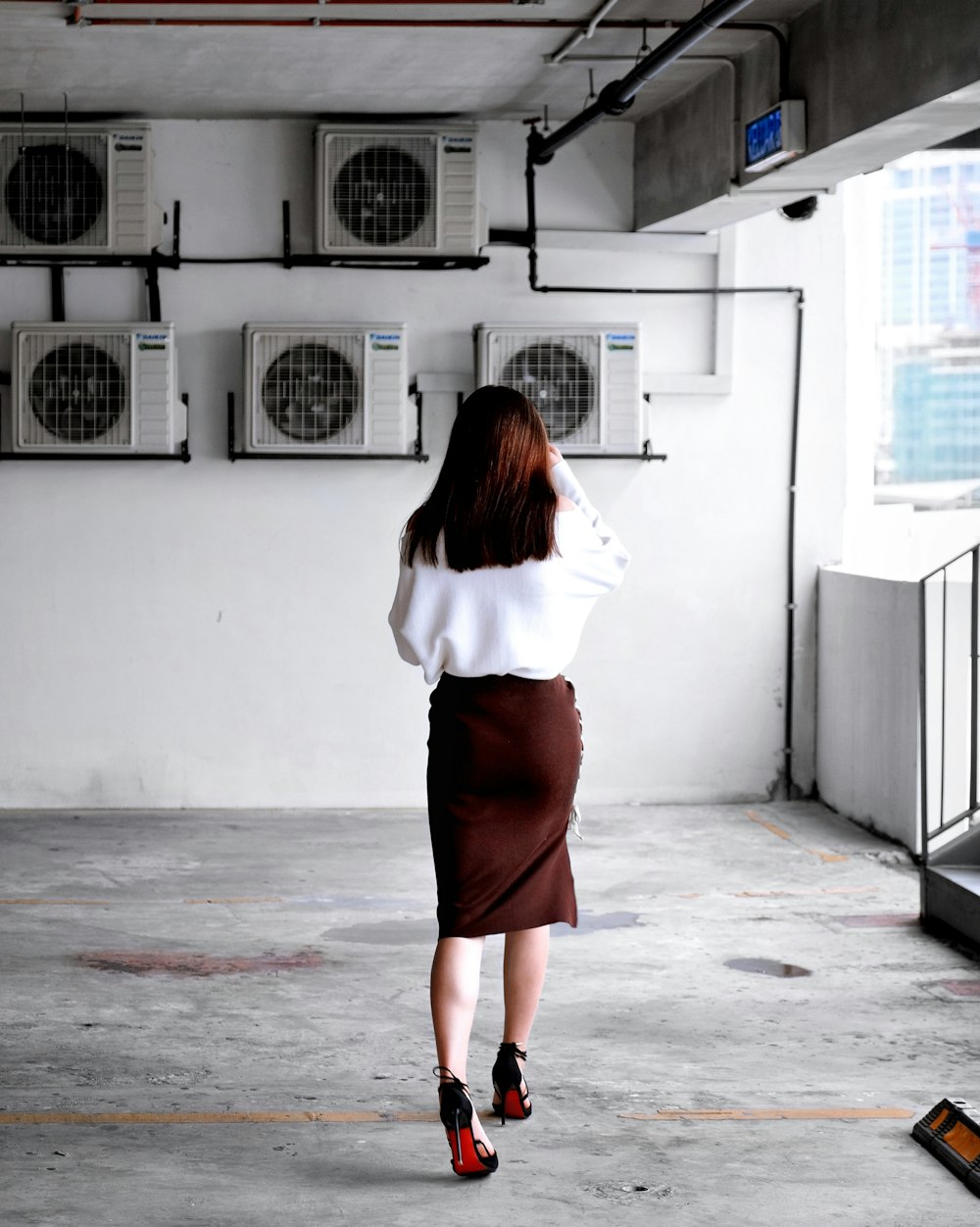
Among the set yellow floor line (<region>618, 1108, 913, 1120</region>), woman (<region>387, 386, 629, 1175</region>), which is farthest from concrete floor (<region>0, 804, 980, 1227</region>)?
woman (<region>387, 386, 629, 1175</region>)

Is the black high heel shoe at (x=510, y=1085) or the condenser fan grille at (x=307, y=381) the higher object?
the condenser fan grille at (x=307, y=381)

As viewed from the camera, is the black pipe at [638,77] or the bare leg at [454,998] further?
the black pipe at [638,77]

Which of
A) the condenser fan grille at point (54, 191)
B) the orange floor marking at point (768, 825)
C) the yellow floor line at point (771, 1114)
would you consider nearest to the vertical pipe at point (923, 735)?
the orange floor marking at point (768, 825)

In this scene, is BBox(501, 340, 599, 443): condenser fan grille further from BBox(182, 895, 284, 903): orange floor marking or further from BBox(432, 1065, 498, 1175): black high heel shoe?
BBox(432, 1065, 498, 1175): black high heel shoe

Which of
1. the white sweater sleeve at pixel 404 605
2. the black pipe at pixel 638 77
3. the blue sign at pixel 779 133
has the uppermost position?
the black pipe at pixel 638 77

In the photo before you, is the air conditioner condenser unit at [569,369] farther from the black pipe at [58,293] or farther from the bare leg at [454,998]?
the bare leg at [454,998]

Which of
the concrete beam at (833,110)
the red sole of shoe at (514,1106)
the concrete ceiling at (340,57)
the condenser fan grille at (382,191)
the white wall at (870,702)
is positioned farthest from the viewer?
the condenser fan grille at (382,191)

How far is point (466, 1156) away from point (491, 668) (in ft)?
3.02

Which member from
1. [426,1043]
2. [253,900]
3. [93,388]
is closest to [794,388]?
[93,388]

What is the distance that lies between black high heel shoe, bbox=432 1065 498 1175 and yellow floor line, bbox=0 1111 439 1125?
0.35 meters

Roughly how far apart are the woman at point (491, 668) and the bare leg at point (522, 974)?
0.26ft

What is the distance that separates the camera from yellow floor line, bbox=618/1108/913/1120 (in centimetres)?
318

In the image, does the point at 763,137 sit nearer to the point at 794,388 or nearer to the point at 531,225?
the point at 531,225

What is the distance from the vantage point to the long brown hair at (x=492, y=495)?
9.34 feet
